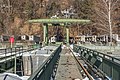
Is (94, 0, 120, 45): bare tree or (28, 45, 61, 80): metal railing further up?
(94, 0, 120, 45): bare tree

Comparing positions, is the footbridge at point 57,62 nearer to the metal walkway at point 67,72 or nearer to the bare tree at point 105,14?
the metal walkway at point 67,72

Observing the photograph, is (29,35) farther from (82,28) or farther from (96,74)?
(96,74)

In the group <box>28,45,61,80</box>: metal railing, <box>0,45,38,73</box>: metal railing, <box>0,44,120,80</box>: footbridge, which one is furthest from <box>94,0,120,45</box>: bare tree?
<box>28,45,61,80</box>: metal railing

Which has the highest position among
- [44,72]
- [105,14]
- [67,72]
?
[105,14]

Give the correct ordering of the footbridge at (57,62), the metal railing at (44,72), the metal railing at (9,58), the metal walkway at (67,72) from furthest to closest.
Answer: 1. the metal railing at (9,58)
2. the footbridge at (57,62)
3. the metal walkway at (67,72)
4. the metal railing at (44,72)

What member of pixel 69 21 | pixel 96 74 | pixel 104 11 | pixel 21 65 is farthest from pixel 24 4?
pixel 96 74

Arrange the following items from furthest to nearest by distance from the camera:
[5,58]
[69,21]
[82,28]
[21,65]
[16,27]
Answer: [82,28], [16,27], [69,21], [21,65], [5,58]

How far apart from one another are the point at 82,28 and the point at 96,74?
109910 mm

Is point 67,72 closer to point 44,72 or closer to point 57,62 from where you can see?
point 57,62

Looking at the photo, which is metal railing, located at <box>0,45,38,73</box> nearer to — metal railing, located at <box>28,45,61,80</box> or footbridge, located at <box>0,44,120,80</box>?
footbridge, located at <box>0,44,120,80</box>

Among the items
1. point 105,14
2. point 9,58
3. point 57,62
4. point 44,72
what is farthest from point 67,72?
point 105,14

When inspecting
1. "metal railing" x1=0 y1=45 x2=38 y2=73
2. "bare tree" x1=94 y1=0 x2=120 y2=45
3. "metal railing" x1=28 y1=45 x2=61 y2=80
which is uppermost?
"bare tree" x1=94 y1=0 x2=120 y2=45

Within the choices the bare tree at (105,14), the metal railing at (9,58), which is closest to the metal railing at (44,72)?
the metal railing at (9,58)

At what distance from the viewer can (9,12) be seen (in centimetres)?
12750
